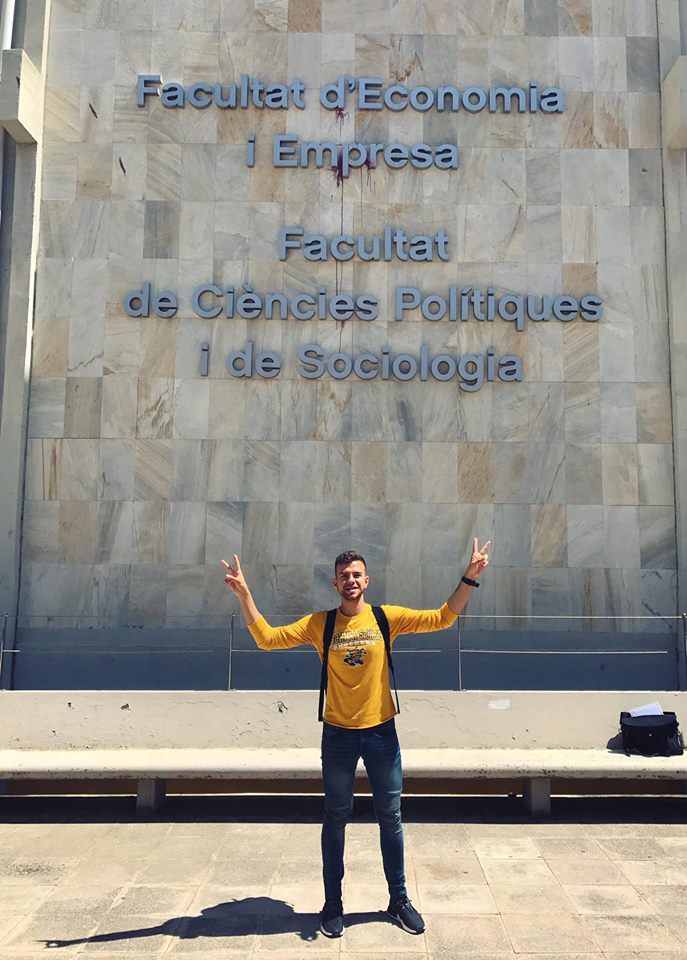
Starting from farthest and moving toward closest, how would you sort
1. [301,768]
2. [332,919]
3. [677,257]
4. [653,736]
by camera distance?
[677,257] → [653,736] → [301,768] → [332,919]

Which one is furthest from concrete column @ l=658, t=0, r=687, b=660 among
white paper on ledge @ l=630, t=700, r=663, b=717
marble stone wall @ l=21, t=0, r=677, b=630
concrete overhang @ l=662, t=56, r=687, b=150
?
white paper on ledge @ l=630, t=700, r=663, b=717

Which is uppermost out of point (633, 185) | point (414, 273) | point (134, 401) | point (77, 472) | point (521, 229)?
point (633, 185)

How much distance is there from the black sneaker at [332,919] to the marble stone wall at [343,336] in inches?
239

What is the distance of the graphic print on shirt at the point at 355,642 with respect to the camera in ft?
14.7

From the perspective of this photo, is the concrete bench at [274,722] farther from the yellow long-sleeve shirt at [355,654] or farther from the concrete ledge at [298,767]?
the yellow long-sleeve shirt at [355,654]

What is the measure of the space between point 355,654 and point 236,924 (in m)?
1.76

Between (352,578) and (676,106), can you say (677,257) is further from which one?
(352,578)

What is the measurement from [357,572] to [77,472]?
23.6ft

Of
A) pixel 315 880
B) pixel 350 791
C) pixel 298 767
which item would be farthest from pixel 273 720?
pixel 350 791

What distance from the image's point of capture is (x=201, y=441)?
10.6 metres

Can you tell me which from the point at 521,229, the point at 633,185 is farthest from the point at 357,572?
the point at 633,185

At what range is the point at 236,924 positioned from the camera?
445 cm

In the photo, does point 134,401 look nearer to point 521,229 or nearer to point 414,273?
→ point 414,273

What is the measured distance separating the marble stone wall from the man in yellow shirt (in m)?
5.84
